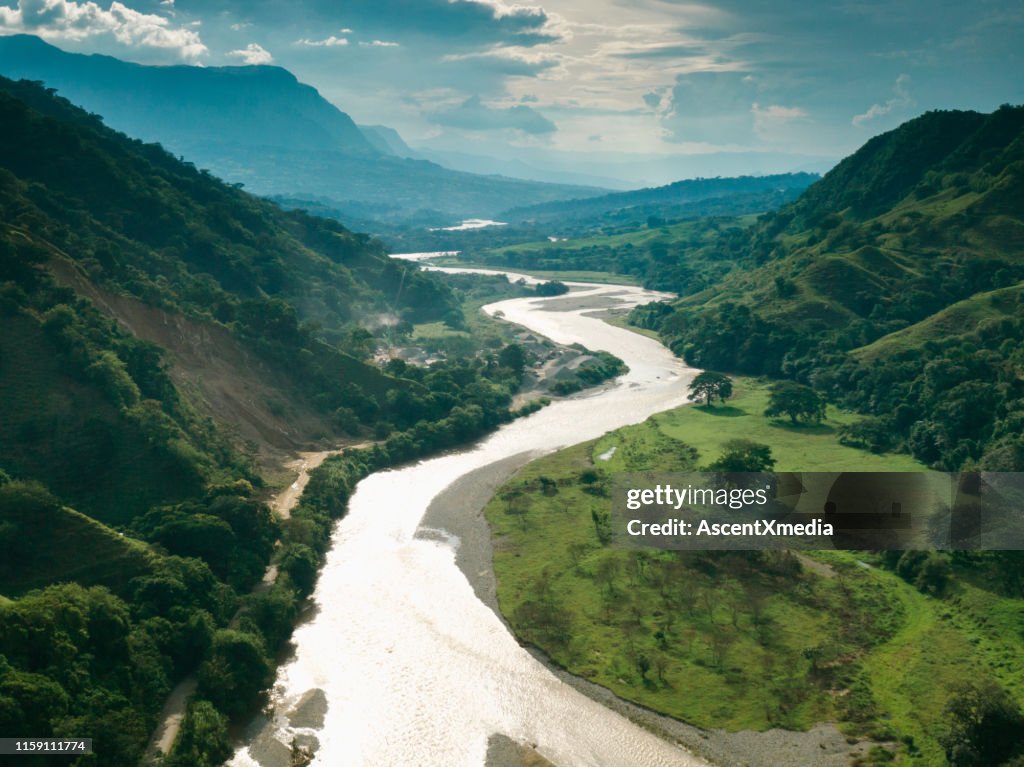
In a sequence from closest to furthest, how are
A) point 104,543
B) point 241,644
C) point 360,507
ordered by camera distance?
point 241,644 → point 104,543 → point 360,507

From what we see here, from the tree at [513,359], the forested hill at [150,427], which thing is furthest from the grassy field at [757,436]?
the tree at [513,359]

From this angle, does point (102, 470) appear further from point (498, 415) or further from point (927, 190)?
point (927, 190)

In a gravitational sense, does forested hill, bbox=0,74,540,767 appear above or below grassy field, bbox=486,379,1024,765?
above

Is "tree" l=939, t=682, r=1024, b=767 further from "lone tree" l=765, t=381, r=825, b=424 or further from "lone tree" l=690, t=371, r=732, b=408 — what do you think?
"lone tree" l=690, t=371, r=732, b=408

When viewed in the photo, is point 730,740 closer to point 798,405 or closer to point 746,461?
point 746,461

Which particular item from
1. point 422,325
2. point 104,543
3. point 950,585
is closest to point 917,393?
point 950,585

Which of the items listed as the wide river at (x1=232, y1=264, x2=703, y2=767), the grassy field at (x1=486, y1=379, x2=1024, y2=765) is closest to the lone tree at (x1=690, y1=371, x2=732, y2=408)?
the grassy field at (x1=486, y1=379, x2=1024, y2=765)
